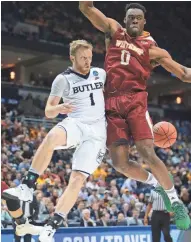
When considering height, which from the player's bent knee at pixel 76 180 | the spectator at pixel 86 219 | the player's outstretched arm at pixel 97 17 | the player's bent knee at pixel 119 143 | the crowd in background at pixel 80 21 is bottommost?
the spectator at pixel 86 219

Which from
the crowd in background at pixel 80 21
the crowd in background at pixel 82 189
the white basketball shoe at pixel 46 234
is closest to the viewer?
the white basketball shoe at pixel 46 234

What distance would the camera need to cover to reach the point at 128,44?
5.41 m

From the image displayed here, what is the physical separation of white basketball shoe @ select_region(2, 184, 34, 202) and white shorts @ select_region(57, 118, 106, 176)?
501 mm

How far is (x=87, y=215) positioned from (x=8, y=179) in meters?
1.98

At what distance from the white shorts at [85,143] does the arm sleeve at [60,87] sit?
0.28m

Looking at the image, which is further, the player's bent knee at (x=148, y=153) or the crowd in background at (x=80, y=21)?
the crowd in background at (x=80, y=21)

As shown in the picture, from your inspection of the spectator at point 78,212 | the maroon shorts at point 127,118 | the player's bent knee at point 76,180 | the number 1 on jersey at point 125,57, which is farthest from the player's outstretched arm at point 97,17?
the spectator at point 78,212

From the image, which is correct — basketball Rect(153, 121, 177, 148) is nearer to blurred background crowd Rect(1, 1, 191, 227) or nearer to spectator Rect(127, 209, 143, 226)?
blurred background crowd Rect(1, 1, 191, 227)

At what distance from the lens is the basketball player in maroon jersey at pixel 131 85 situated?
17.4 ft

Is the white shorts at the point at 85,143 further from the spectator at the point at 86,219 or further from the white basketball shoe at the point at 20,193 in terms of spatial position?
the spectator at the point at 86,219

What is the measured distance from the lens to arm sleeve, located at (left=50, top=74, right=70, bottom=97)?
5.07 meters

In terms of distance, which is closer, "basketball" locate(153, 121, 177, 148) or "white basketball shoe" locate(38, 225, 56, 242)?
"white basketball shoe" locate(38, 225, 56, 242)

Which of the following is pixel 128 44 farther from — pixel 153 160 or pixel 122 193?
pixel 122 193

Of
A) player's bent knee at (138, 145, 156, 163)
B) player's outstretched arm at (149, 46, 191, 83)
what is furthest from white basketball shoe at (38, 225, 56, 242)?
player's outstretched arm at (149, 46, 191, 83)
